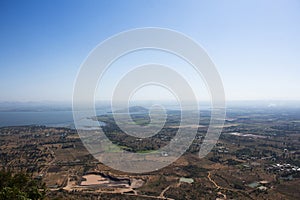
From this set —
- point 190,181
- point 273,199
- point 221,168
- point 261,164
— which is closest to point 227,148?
point 261,164

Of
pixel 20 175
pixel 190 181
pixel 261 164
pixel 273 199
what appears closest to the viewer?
pixel 20 175

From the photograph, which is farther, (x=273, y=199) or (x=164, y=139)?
(x=164, y=139)

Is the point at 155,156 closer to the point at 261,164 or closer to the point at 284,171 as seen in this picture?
the point at 261,164

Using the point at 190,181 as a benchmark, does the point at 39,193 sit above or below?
above

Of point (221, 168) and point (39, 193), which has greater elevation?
point (39, 193)

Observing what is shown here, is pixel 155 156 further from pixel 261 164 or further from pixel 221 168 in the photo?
pixel 261 164

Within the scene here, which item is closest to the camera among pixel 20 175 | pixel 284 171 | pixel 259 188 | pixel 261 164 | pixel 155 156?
pixel 20 175

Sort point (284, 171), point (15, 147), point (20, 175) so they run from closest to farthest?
point (20, 175)
point (284, 171)
point (15, 147)

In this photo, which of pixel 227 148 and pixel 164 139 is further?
pixel 164 139

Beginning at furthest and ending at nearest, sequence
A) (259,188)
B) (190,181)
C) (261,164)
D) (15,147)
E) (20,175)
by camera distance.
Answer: (15,147), (261,164), (190,181), (259,188), (20,175)

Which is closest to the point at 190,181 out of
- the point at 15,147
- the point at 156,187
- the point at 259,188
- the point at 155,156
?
the point at 156,187
